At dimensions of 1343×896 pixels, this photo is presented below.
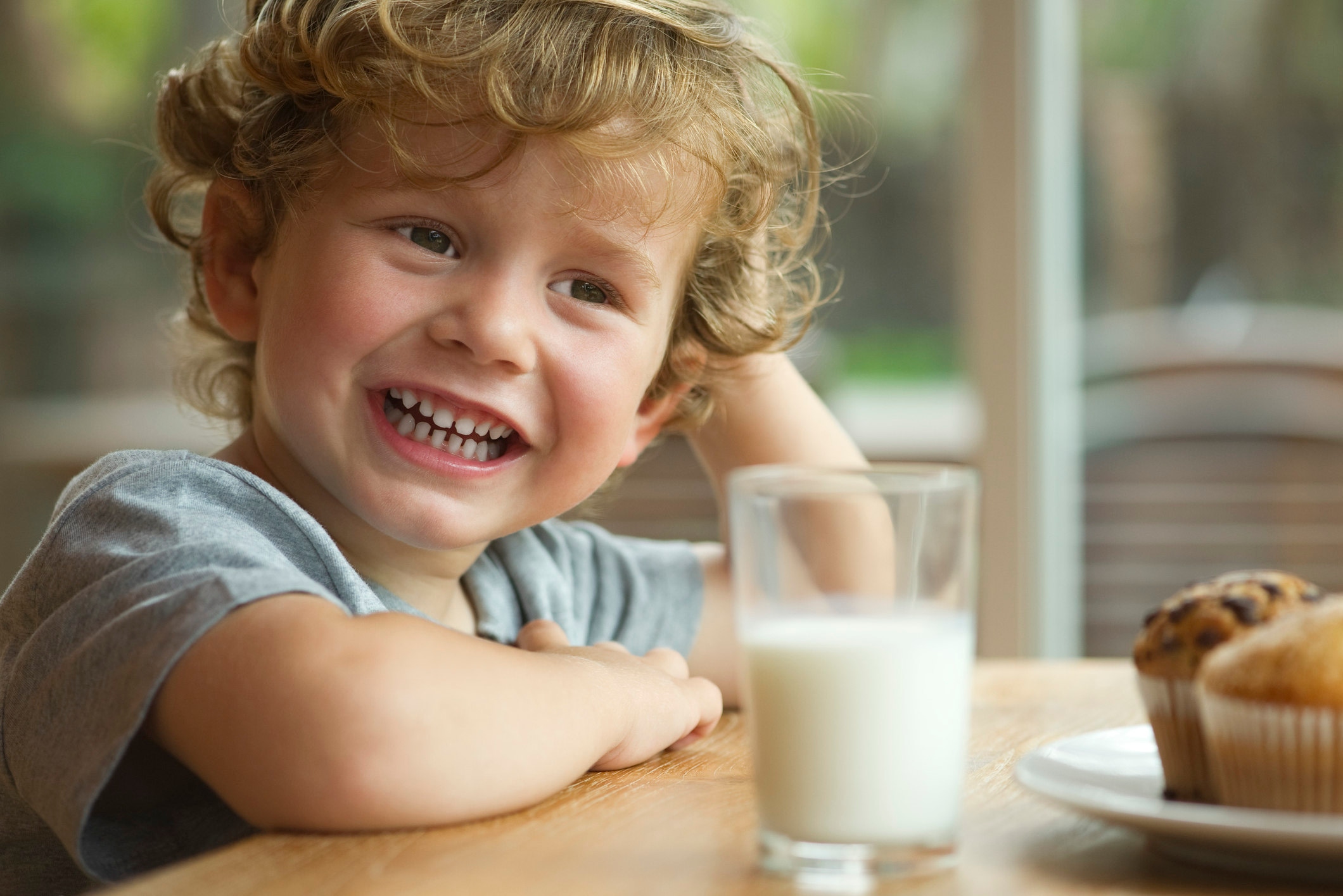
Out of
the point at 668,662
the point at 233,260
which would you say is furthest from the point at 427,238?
the point at 668,662

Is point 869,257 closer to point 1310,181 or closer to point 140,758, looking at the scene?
point 1310,181

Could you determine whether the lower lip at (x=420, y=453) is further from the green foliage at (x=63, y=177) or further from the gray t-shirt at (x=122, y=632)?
the green foliage at (x=63, y=177)

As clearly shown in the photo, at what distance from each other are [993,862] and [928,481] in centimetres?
16

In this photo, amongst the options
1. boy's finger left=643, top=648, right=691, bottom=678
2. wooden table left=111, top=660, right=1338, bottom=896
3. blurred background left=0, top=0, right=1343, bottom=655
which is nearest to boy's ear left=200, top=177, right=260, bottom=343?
boy's finger left=643, top=648, right=691, bottom=678

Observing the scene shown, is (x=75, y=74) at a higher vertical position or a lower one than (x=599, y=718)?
higher

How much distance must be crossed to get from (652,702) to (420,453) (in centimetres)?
26

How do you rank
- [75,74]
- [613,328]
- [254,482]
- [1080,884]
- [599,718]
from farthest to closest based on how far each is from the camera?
[75,74] → [613,328] → [254,482] → [599,718] → [1080,884]

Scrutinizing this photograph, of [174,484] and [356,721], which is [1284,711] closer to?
[356,721]

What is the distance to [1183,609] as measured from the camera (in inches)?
23.3

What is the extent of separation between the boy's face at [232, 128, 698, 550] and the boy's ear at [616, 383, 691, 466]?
19cm

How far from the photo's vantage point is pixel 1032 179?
2281mm

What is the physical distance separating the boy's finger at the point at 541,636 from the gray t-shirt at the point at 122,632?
85mm

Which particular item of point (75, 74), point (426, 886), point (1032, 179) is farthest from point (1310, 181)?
point (75, 74)

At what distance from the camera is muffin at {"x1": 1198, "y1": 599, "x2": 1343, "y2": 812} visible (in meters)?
0.51
